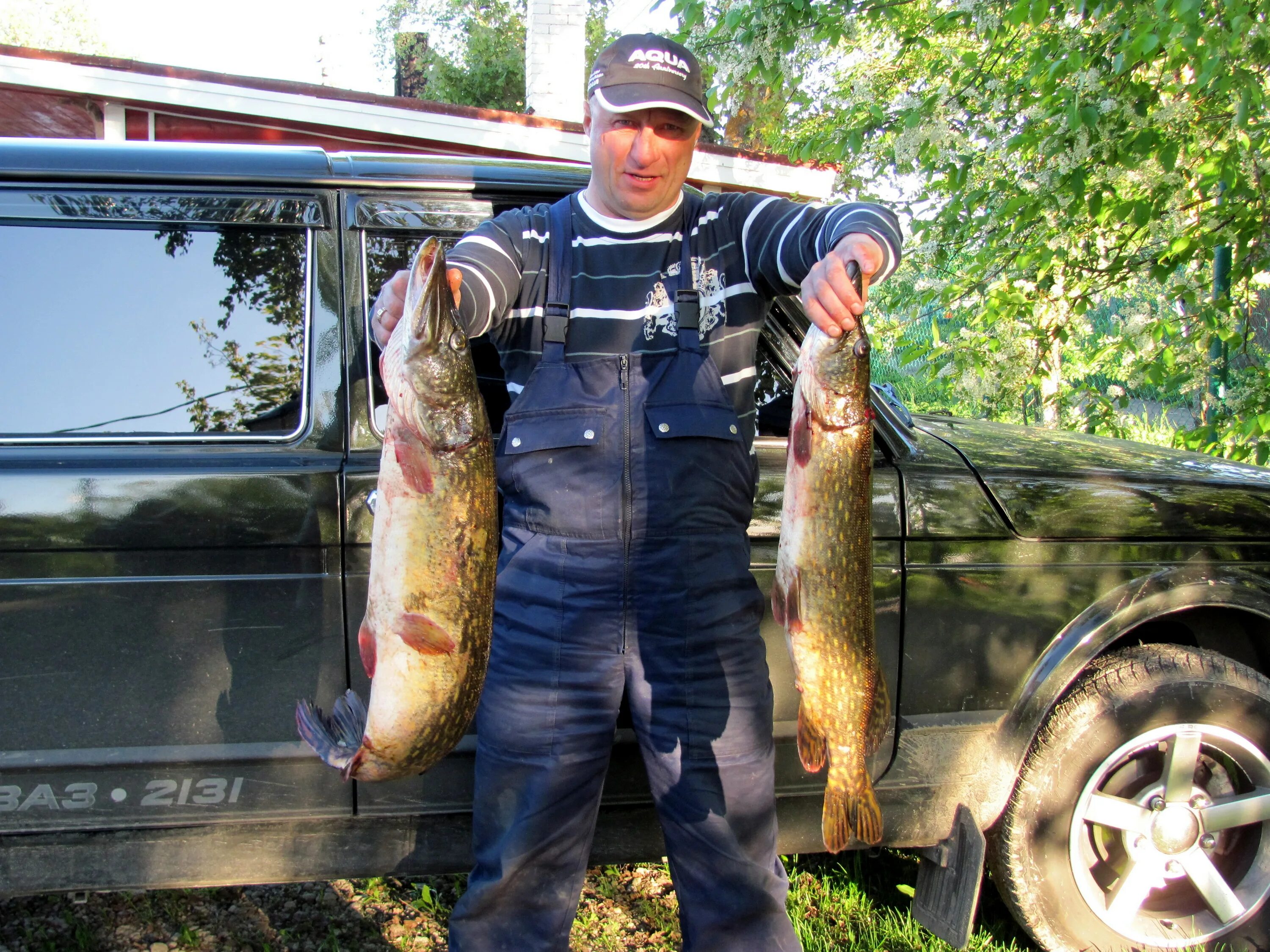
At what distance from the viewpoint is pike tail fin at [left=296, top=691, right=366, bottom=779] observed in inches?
78.2

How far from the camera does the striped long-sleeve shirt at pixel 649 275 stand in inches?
86.7

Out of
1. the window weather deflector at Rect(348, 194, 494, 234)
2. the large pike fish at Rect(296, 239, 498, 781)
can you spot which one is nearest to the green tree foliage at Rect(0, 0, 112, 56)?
the window weather deflector at Rect(348, 194, 494, 234)

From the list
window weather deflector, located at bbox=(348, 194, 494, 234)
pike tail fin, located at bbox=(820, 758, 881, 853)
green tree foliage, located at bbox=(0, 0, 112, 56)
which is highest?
green tree foliage, located at bbox=(0, 0, 112, 56)

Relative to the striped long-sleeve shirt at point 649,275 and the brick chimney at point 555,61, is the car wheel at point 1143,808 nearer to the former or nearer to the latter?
the striped long-sleeve shirt at point 649,275

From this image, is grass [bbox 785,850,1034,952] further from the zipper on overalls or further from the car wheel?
the zipper on overalls

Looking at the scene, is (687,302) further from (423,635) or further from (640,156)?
(423,635)

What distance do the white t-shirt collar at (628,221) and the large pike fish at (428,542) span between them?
66 cm

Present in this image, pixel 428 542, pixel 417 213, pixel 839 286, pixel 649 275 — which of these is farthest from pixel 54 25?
pixel 839 286

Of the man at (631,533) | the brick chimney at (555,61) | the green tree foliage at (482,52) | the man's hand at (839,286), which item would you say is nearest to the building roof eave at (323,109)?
the brick chimney at (555,61)

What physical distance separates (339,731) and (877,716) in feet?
3.92

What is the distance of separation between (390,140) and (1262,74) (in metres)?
7.47

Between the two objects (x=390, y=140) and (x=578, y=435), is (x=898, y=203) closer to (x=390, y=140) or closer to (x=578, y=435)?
(x=390, y=140)

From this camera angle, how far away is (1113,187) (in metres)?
4.96

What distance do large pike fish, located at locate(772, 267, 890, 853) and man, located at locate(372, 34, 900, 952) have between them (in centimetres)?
18
